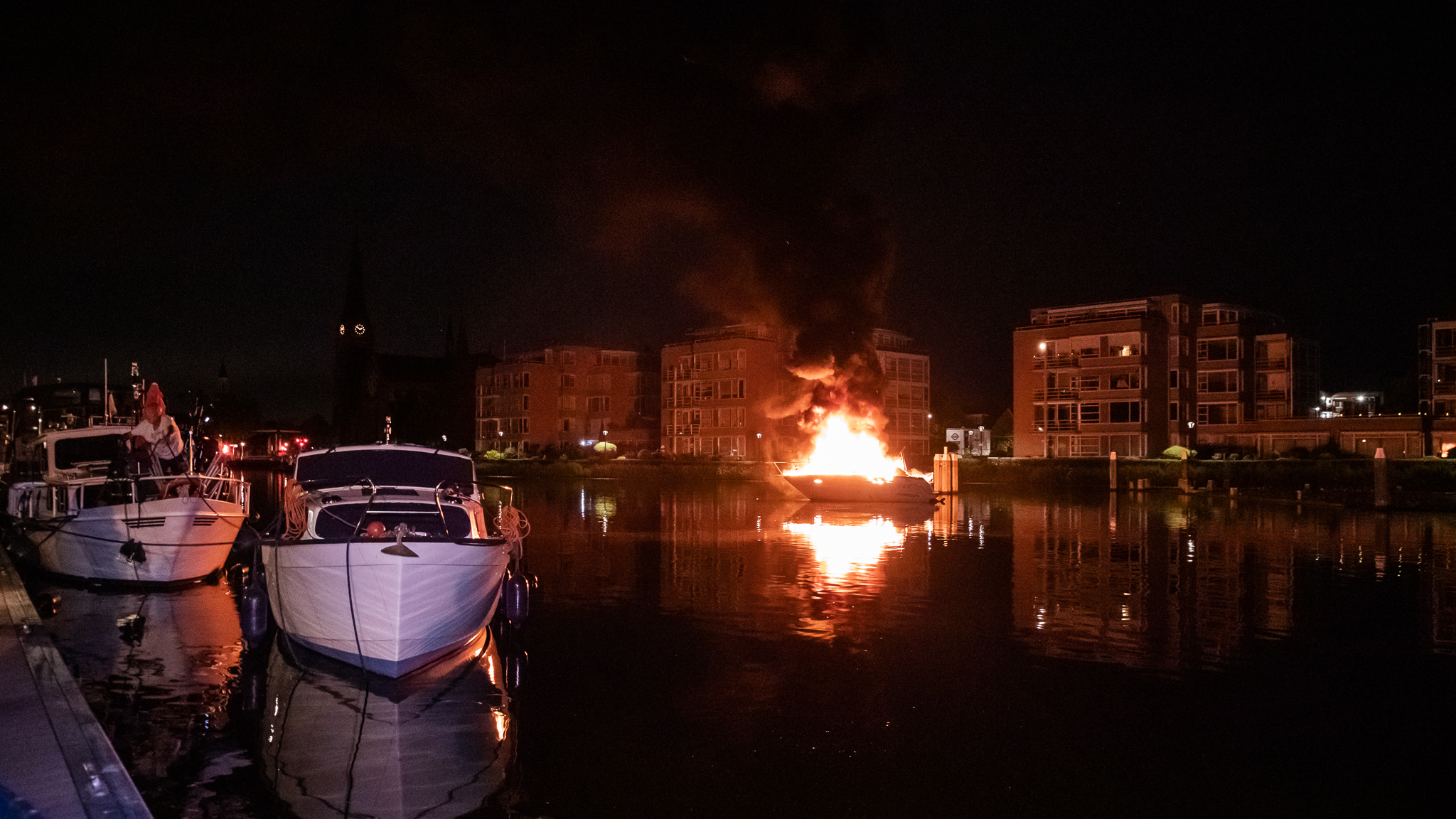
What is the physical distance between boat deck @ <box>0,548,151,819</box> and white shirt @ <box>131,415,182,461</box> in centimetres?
1075

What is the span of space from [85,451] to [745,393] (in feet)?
212

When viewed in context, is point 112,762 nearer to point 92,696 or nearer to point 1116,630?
point 92,696

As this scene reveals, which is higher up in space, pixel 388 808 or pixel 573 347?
pixel 573 347

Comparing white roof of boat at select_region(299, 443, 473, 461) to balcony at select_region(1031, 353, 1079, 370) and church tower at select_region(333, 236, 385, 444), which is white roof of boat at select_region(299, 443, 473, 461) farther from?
church tower at select_region(333, 236, 385, 444)

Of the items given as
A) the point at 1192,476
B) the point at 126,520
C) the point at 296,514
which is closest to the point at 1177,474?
the point at 1192,476

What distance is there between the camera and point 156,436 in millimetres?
22938

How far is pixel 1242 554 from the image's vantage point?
26.9 m

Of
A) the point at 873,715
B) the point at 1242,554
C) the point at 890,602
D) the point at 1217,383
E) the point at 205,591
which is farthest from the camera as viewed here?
the point at 1217,383

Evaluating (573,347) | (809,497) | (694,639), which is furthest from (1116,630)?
(573,347)

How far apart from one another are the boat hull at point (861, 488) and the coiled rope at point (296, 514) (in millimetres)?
34068

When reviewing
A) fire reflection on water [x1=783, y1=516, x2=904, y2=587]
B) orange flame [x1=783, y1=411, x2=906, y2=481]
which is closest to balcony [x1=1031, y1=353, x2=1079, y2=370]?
orange flame [x1=783, y1=411, x2=906, y2=481]

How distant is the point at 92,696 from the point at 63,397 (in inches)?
1024

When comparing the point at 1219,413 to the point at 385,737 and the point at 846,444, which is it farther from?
the point at 385,737

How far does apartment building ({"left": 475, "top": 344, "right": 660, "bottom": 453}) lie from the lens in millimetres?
107688
